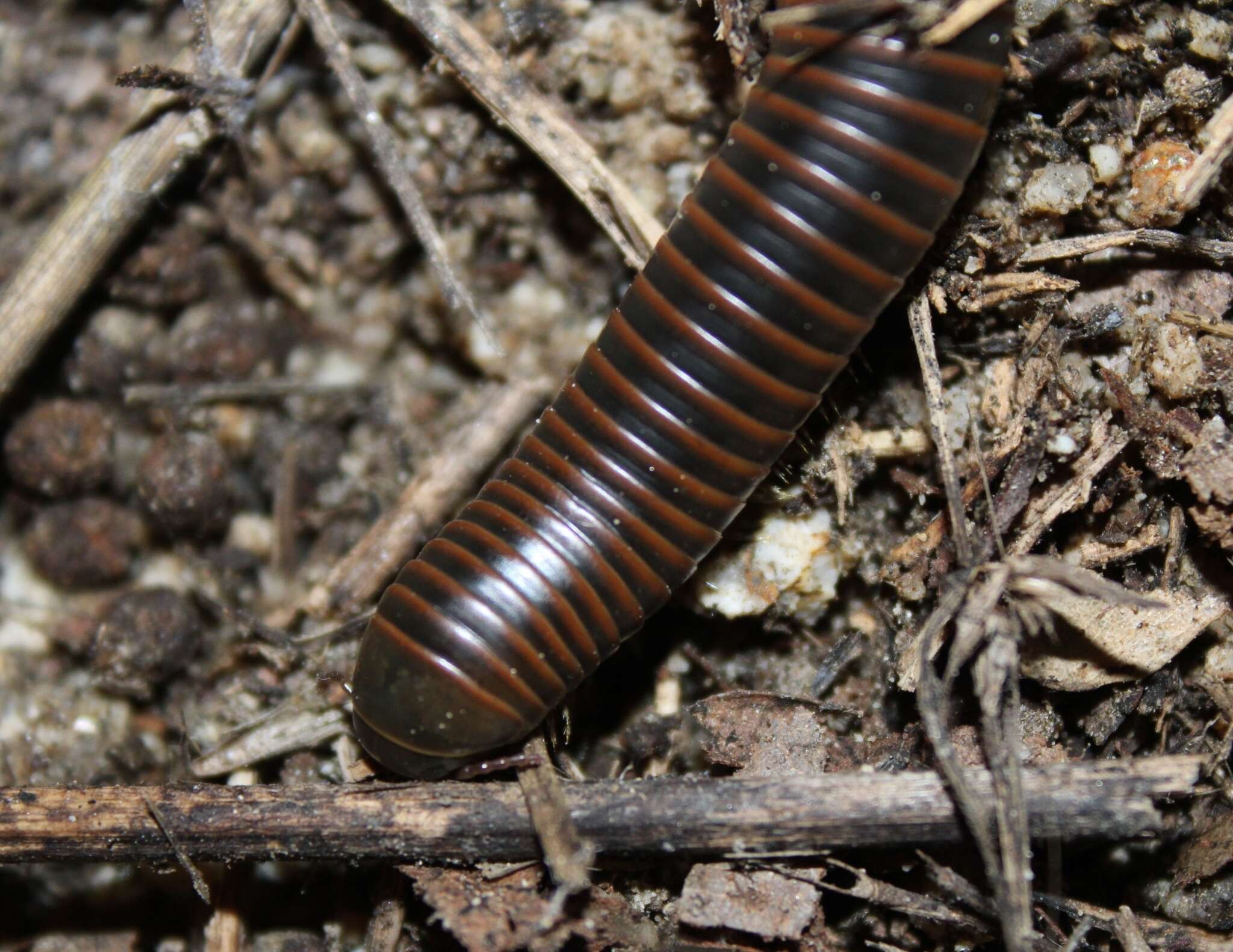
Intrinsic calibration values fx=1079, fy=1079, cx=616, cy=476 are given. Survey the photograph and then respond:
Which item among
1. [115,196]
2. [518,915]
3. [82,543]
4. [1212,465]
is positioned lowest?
[518,915]

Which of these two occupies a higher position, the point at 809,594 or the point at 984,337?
the point at 984,337

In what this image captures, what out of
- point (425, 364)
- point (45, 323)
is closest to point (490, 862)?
point (425, 364)

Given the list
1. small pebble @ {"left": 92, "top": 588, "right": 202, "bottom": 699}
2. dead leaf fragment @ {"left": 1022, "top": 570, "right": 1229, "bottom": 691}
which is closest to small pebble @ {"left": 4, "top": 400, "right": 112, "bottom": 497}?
small pebble @ {"left": 92, "top": 588, "right": 202, "bottom": 699}

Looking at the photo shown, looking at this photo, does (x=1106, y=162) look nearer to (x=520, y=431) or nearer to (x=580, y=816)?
(x=520, y=431)

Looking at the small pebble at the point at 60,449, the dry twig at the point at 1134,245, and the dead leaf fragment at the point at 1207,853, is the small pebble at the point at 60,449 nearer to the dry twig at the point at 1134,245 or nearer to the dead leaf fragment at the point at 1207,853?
the dry twig at the point at 1134,245

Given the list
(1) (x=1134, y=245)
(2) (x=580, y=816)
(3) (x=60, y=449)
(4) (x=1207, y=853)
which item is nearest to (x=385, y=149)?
(3) (x=60, y=449)

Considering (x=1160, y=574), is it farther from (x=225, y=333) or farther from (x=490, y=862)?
(x=225, y=333)

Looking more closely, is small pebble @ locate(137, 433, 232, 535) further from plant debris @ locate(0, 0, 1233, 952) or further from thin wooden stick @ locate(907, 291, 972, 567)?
thin wooden stick @ locate(907, 291, 972, 567)
